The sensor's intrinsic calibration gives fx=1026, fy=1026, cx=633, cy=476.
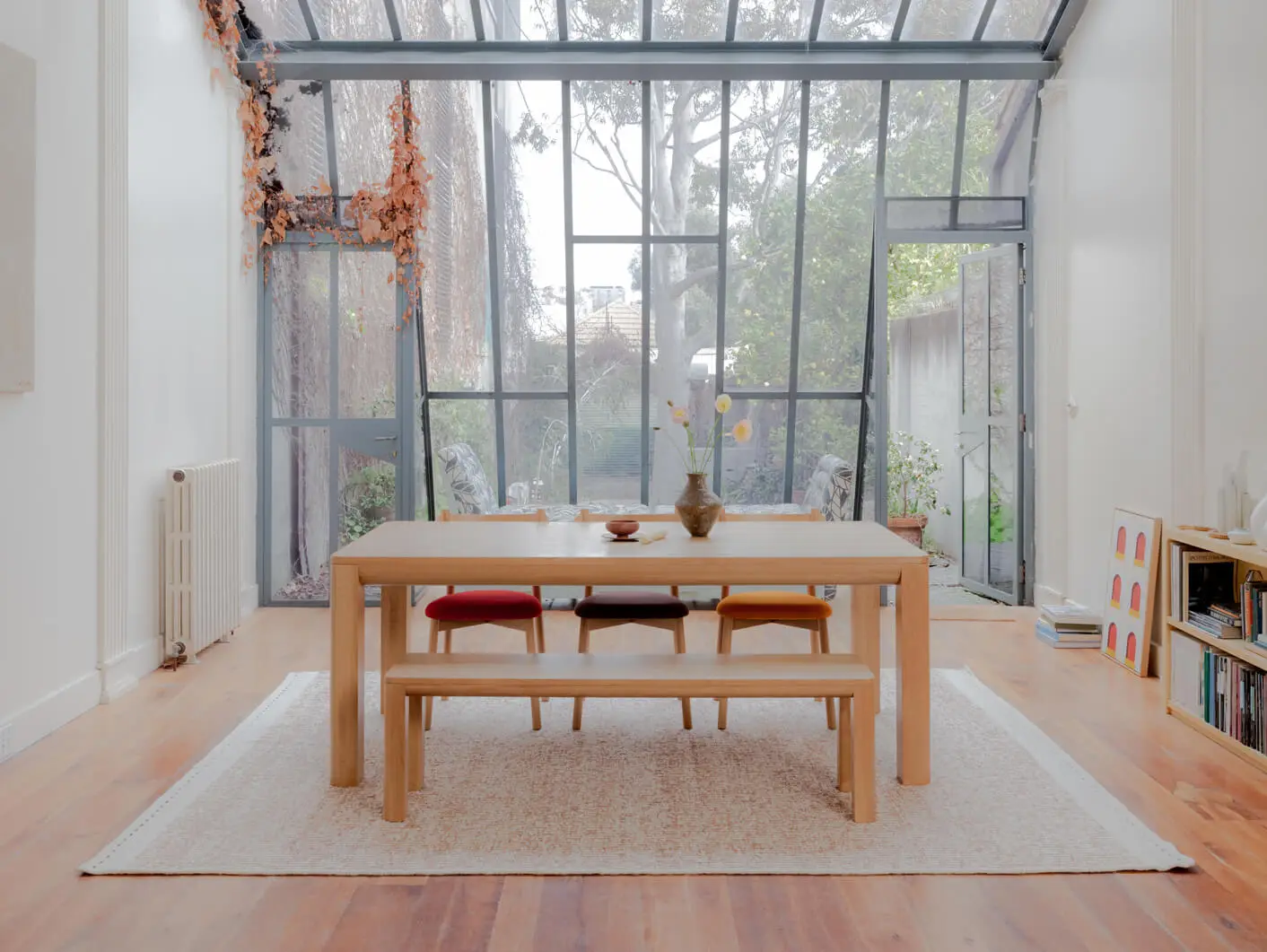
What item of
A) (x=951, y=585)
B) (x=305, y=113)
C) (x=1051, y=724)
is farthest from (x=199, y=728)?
(x=951, y=585)

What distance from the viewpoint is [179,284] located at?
470 cm

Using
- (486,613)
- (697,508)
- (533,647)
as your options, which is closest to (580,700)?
(533,647)

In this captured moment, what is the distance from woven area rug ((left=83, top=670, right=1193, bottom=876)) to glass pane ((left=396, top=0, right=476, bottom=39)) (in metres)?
3.75

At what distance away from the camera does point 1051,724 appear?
362 cm

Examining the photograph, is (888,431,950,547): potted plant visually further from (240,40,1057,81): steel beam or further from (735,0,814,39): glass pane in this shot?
(735,0,814,39): glass pane

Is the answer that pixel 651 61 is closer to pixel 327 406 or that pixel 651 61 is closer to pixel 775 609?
pixel 327 406

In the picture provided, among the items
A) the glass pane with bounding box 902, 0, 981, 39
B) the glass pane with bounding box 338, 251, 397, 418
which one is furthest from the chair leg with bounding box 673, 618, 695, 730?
the glass pane with bounding box 902, 0, 981, 39

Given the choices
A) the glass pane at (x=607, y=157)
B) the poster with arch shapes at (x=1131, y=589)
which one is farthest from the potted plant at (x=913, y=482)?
the glass pane at (x=607, y=157)

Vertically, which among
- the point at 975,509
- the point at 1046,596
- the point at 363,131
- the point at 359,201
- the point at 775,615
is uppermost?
the point at 363,131

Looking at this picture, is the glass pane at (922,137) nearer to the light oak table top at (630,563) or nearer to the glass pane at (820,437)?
the glass pane at (820,437)

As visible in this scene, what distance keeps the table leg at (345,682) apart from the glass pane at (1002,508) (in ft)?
13.5

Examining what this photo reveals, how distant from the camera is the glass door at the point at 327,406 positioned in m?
5.79

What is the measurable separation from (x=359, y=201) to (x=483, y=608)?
3.09 meters

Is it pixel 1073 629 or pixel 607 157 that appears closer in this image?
pixel 1073 629
